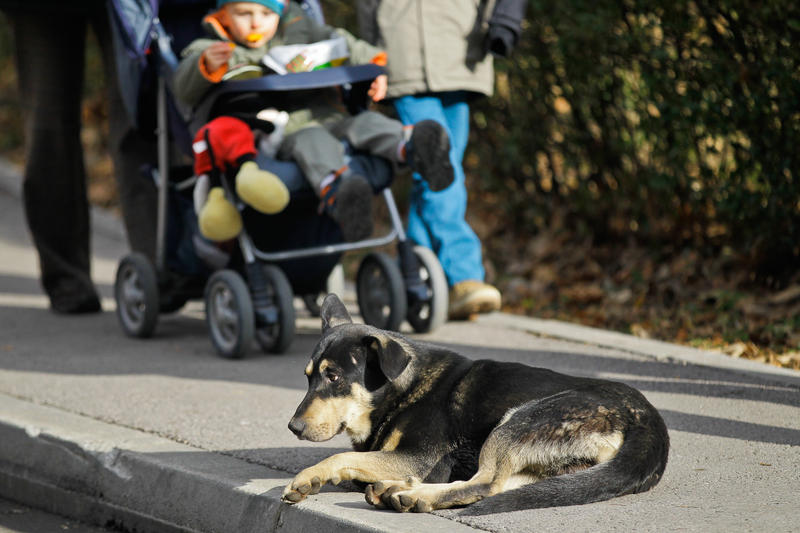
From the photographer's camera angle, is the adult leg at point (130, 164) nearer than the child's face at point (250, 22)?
No

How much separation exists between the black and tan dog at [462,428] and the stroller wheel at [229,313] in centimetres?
189

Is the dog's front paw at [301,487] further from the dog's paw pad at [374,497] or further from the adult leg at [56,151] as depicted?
the adult leg at [56,151]

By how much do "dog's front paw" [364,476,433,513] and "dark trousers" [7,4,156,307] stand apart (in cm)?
382

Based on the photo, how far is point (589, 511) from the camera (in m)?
3.15

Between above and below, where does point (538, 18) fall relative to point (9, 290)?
above

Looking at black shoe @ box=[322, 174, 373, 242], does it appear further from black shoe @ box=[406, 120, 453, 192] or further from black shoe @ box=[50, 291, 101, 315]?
black shoe @ box=[50, 291, 101, 315]

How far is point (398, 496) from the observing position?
3.18 metres

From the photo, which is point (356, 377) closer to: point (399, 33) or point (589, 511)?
point (589, 511)

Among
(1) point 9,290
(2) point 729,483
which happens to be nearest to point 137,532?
(2) point 729,483

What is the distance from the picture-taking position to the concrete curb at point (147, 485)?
326cm

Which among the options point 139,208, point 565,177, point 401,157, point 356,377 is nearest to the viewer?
point 356,377

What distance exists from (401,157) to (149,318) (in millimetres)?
1765

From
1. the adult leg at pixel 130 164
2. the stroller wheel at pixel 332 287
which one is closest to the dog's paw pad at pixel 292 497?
the stroller wheel at pixel 332 287

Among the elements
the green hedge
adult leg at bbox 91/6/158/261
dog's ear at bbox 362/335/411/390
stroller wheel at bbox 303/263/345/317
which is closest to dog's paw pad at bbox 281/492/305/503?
dog's ear at bbox 362/335/411/390
